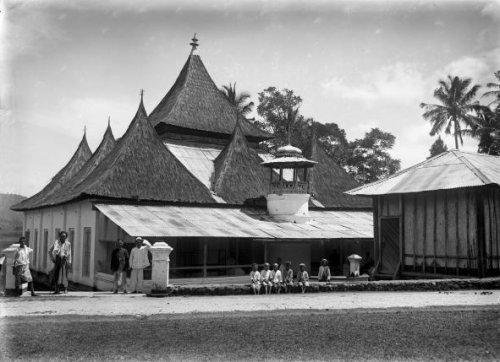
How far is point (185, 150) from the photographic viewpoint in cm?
2689

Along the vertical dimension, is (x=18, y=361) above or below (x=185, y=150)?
below

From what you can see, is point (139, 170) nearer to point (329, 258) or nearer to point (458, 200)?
point (329, 258)

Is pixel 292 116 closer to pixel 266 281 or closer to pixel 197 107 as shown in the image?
pixel 197 107

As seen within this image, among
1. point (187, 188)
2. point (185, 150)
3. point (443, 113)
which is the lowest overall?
point (187, 188)

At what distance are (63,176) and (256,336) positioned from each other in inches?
987

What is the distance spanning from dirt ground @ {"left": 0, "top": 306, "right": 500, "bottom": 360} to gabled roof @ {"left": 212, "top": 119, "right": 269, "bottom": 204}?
13.8 metres

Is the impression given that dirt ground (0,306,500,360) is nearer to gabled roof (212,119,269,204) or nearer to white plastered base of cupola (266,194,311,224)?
white plastered base of cupola (266,194,311,224)

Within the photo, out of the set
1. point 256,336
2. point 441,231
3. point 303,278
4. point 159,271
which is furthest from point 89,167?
point 256,336

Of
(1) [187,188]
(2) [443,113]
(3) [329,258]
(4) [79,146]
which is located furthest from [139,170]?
(2) [443,113]

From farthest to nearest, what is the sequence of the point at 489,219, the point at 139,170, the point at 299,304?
the point at 139,170 < the point at 489,219 < the point at 299,304

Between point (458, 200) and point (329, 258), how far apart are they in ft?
25.9

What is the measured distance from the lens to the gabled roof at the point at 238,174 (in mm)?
23562

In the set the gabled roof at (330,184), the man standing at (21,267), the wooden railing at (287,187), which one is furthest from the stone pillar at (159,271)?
the gabled roof at (330,184)

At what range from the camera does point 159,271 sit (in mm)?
13297
